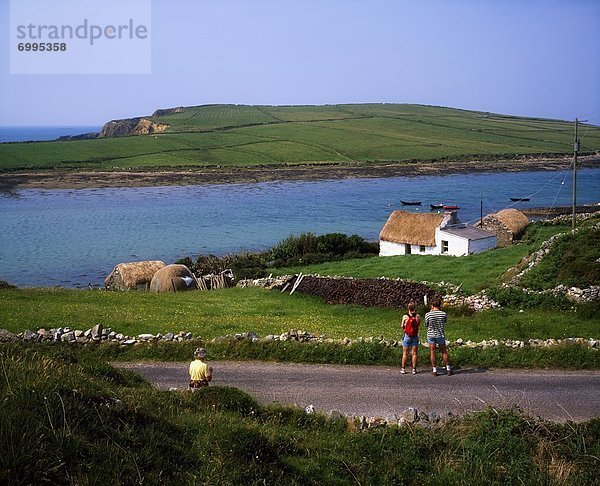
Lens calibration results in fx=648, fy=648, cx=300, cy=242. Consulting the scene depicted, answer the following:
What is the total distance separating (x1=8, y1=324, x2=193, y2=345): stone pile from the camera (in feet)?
60.1

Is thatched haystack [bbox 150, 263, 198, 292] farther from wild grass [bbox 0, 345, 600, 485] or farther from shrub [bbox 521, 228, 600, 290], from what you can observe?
wild grass [bbox 0, 345, 600, 485]

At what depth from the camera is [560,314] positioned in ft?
75.6

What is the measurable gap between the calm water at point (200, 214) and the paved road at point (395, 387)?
33558 millimetres

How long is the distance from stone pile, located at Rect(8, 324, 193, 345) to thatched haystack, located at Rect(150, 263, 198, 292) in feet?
50.4

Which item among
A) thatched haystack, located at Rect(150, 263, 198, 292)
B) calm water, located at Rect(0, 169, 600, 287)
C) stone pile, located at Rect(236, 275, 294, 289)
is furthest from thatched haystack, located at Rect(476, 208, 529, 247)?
thatched haystack, located at Rect(150, 263, 198, 292)

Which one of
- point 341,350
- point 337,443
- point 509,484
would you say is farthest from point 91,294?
point 509,484

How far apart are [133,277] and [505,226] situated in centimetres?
2752

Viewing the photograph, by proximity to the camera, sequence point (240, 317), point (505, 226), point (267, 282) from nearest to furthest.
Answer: point (240, 317)
point (267, 282)
point (505, 226)

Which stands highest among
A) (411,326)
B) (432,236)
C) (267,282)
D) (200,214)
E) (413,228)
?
(413,228)

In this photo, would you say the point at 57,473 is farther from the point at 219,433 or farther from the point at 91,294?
the point at 91,294

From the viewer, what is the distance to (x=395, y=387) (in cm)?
1516

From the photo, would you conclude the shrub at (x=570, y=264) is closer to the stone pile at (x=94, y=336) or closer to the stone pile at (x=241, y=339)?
the stone pile at (x=241, y=339)

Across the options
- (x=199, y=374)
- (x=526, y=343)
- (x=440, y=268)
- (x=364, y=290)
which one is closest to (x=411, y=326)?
(x=526, y=343)

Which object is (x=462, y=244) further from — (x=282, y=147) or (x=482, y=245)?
(x=282, y=147)
